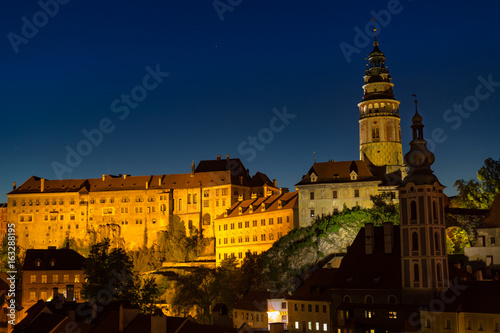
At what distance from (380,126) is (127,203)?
6269 centimetres

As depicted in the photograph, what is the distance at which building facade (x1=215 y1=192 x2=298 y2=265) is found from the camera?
318 feet

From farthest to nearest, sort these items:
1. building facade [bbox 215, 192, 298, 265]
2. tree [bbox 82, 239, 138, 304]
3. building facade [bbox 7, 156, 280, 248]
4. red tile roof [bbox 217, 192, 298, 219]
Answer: building facade [bbox 7, 156, 280, 248], red tile roof [bbox 217, 192, 298, 219], building facade [bbox 215, 192, 298, 265], tree [bbox 82, 239, 138, 304]

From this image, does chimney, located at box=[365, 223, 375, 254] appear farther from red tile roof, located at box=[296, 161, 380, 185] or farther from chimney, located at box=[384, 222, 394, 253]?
red tile roof, located at box=[296, 161, 380, 185]

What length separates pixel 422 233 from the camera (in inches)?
2138

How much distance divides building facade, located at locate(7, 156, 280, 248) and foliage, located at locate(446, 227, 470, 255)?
48576 millimetres

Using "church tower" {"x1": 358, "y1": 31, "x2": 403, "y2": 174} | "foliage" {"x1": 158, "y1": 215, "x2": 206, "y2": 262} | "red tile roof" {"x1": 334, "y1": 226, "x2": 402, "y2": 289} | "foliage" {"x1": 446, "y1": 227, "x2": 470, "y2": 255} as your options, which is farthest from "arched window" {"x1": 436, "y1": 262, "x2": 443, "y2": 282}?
"foliage" {"x1": 158, "y1": 215, "x2": 206, "y2": 262}

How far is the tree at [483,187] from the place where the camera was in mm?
82875

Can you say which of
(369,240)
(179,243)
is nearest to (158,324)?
(369,240)

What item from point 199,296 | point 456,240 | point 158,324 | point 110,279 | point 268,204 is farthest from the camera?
point 268,204

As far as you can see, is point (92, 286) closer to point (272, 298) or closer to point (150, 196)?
point (272, 298)

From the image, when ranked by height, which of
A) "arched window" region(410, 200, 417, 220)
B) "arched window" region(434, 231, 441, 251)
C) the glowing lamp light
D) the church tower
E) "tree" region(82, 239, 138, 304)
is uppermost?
the church tower

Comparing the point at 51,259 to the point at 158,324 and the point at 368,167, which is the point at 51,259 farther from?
the point at 158,324

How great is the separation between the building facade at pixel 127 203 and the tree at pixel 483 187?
4289 centimetres

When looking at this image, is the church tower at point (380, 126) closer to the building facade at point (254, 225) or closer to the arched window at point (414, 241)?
the building facade at point (254, 225)
